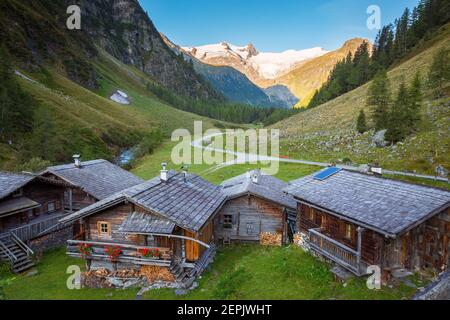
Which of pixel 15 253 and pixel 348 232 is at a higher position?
pixel 348 232

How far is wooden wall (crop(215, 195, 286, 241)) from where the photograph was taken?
2545 centimetres

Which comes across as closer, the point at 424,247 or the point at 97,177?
Result: the point at 424,247

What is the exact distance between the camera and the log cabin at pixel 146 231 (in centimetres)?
1848

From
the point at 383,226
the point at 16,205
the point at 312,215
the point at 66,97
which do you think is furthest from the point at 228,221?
the point at 66,97

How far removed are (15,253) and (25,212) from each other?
12.6 feet

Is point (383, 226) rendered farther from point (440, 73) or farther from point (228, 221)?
point (440, 73)

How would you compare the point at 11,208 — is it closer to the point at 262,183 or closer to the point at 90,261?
the point at 90,261

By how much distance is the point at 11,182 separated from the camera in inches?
1018

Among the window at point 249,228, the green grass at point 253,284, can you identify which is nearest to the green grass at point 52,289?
the green grass at point 253,284

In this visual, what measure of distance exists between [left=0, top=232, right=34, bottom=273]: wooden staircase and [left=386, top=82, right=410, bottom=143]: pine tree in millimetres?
50148

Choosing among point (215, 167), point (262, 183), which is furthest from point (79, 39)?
point (262, 183)

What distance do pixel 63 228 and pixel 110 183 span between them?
6.03 m

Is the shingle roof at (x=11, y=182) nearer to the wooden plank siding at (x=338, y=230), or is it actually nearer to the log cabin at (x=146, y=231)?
the log cabin at (x=146, y=231)

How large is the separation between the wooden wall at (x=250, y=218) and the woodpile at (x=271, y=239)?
0.30m
